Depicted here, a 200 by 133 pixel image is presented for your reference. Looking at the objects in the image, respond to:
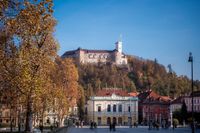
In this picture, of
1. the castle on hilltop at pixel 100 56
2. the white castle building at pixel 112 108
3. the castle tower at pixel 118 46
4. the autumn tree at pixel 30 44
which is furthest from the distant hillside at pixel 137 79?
the autumn tree at pixel 30 44

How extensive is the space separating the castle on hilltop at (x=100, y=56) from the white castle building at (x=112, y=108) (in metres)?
92.8

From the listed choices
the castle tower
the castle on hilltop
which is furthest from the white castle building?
the castle tower

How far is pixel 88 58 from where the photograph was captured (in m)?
188

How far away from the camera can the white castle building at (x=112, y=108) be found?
9025 centimetres

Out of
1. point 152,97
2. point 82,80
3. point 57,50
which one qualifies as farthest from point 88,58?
point 57,50

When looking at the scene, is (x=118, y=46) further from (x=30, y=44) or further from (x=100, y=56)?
(x=30, y=44)

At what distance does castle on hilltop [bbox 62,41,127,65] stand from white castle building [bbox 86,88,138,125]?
9283cm

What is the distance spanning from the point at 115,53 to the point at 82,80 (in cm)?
5147

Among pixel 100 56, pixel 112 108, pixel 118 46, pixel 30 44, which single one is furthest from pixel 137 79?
pixel 30 44

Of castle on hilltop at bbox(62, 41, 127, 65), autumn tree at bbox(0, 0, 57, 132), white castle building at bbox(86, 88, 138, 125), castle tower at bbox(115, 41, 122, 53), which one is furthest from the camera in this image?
castle tower at bbox(115, 41, 122, 53)

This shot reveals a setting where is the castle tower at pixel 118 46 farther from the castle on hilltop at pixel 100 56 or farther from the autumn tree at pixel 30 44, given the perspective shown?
the autumn tree at pixel 30 44

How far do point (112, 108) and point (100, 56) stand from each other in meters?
100

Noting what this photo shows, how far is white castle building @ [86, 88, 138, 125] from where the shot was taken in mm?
90250

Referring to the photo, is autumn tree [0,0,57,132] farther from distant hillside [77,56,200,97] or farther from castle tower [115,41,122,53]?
castle tower [115,41,122,53]
